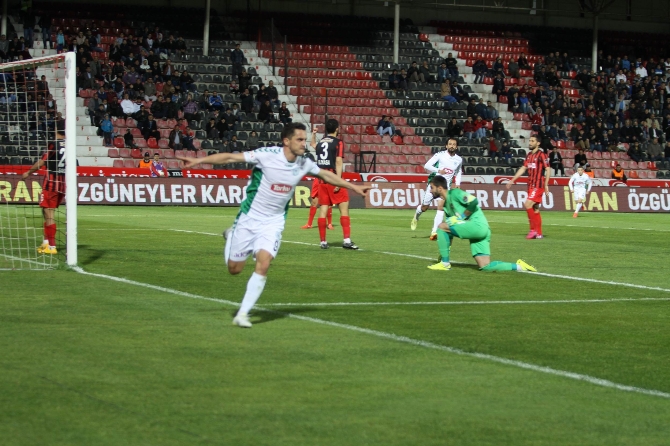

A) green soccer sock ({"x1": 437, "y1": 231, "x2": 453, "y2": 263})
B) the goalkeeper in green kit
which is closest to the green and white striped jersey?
the goalkeeper in green kit

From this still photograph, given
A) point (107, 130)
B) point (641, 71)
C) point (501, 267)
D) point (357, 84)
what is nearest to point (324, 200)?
point (501, 267)

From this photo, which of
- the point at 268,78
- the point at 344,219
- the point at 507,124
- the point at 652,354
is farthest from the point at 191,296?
the point at 507,124

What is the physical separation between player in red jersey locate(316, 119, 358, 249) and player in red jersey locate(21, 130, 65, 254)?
4496 millimetres

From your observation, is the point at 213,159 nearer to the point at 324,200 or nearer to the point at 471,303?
the point at 471,303

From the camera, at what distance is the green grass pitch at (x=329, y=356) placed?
590 cm

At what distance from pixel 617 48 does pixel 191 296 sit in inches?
1917

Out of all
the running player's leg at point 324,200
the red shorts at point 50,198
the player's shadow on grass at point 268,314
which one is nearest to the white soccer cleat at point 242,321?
the player's shadow on grass at point 268,314

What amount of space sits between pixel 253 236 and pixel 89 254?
685cm

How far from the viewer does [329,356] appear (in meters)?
7.96

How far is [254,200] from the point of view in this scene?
9.80m

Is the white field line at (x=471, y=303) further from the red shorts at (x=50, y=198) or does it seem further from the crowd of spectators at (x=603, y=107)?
the crowd of spectators at (x=603, y=107)

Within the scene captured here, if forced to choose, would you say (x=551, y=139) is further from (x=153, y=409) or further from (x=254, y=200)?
(x=153, y=409)

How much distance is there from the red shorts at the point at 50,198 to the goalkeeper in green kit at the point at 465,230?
5.51 m

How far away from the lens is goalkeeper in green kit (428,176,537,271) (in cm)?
1483
